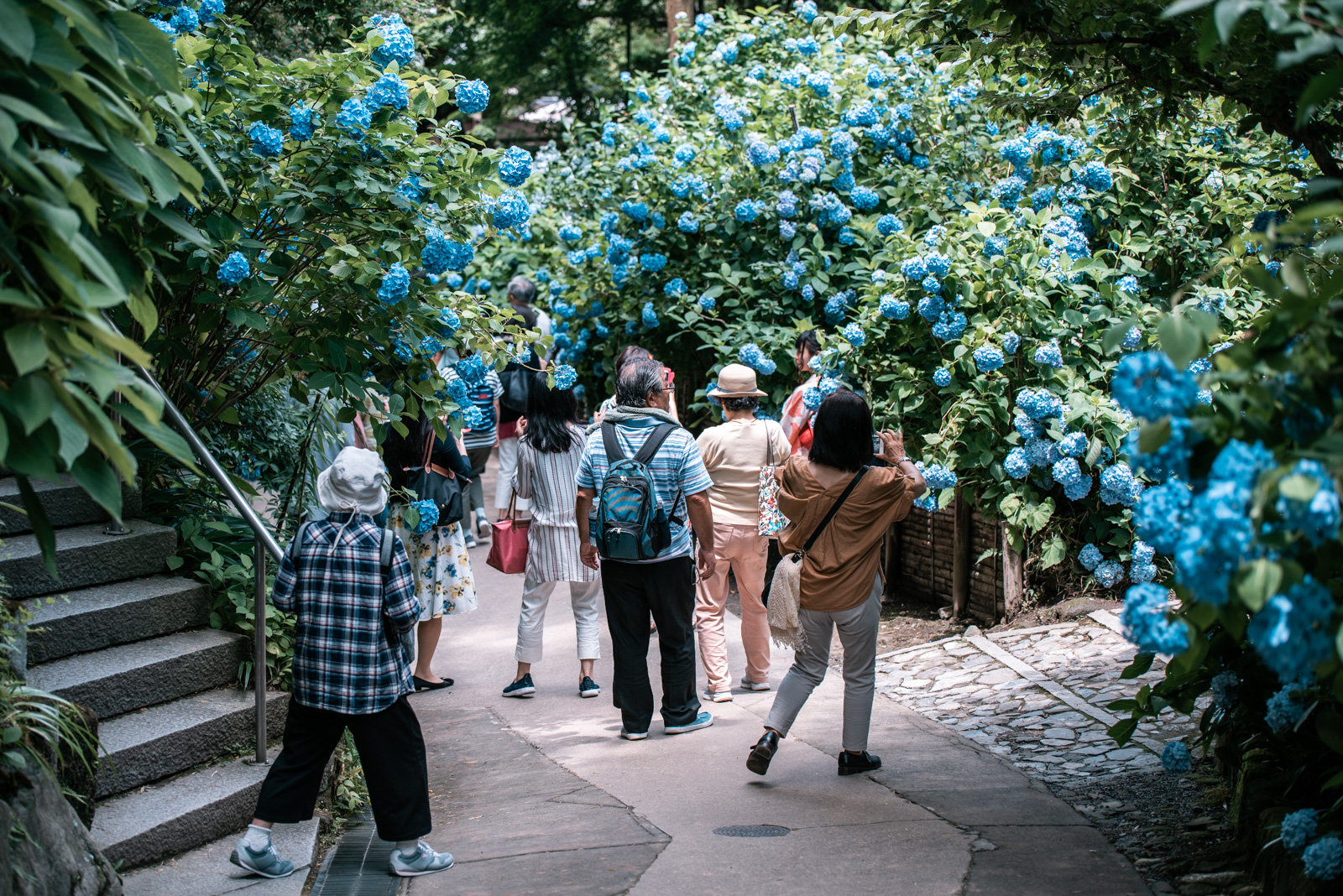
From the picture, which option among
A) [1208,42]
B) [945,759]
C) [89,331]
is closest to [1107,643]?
[945,759]

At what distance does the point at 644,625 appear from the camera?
18.0 feet

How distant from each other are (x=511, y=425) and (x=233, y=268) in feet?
14.8

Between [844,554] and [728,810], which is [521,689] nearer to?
[728,810]

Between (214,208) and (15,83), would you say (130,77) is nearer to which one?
(15,83)

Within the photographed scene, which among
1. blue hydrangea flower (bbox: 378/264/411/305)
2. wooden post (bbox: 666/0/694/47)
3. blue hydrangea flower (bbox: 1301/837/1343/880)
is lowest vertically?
blue hydrangea flower (bbox: 1301/837/1343/880)

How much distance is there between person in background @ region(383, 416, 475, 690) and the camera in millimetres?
6168

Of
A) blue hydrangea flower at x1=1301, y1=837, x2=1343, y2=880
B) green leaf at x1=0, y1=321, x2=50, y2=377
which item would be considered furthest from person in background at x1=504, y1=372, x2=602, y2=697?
green leaf at x1=0, y1=321, x2=50, y2=377

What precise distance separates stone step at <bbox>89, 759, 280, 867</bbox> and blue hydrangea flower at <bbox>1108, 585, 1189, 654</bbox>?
312cm

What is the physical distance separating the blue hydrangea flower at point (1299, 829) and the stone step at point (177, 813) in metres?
3.32

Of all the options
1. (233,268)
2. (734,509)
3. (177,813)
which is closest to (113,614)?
(177,813)

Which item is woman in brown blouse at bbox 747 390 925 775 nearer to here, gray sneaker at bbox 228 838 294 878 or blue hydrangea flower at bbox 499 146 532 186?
blue hydrangea flower at bbox 499 146 532 186

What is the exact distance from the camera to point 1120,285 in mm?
6574

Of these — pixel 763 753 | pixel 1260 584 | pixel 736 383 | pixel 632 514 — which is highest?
pixel 736 383

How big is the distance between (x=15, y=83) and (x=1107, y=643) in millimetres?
5647
